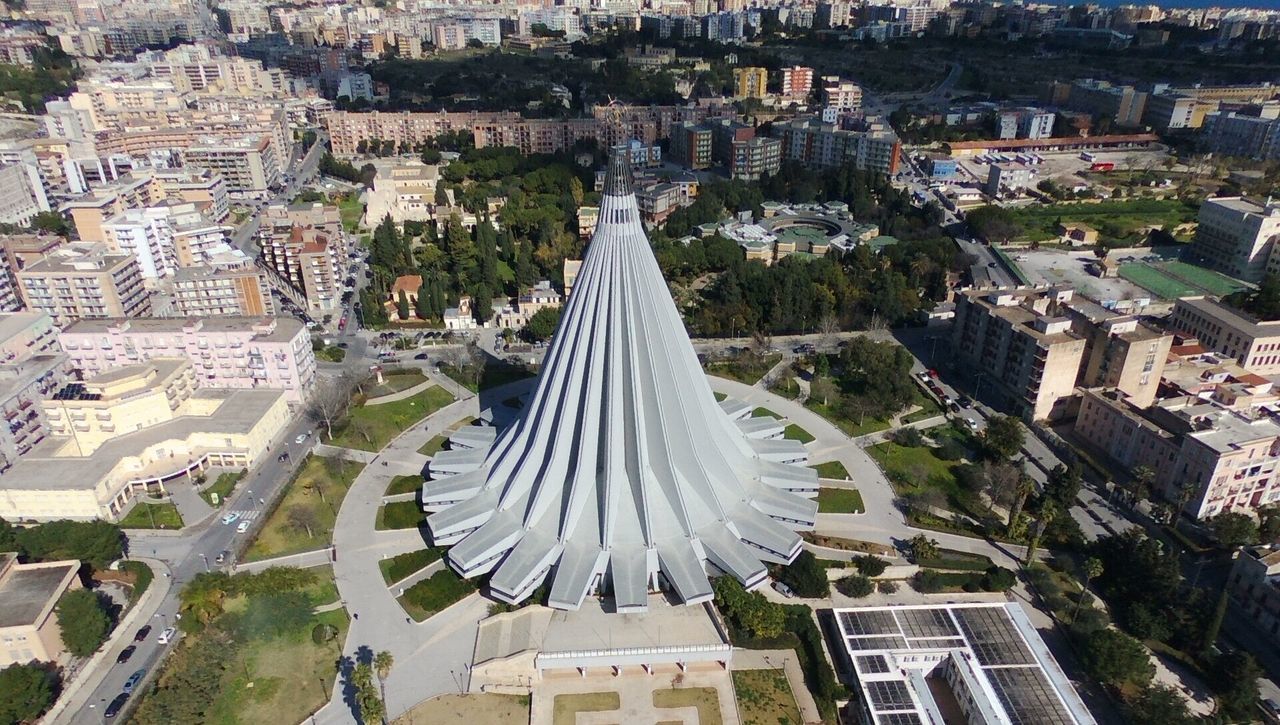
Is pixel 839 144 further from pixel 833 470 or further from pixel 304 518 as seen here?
pixel 304 518

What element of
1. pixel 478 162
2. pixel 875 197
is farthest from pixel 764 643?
pixel 478 162

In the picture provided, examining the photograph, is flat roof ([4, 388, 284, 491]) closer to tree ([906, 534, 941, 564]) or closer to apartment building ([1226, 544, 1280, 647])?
tree ([906, 534, 941, 564])

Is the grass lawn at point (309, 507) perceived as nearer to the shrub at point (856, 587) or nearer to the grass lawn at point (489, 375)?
the grass lawn at point (489, 375)

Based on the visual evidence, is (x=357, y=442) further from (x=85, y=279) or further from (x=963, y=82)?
(x=963, y=82)

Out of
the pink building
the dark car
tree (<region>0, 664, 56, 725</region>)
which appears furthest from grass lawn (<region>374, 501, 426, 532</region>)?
the pink building

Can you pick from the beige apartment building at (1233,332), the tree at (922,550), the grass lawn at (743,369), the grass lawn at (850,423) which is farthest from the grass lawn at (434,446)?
the beige apartment building at (1233,332)

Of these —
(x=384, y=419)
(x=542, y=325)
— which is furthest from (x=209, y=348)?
(x=542, y=325)
